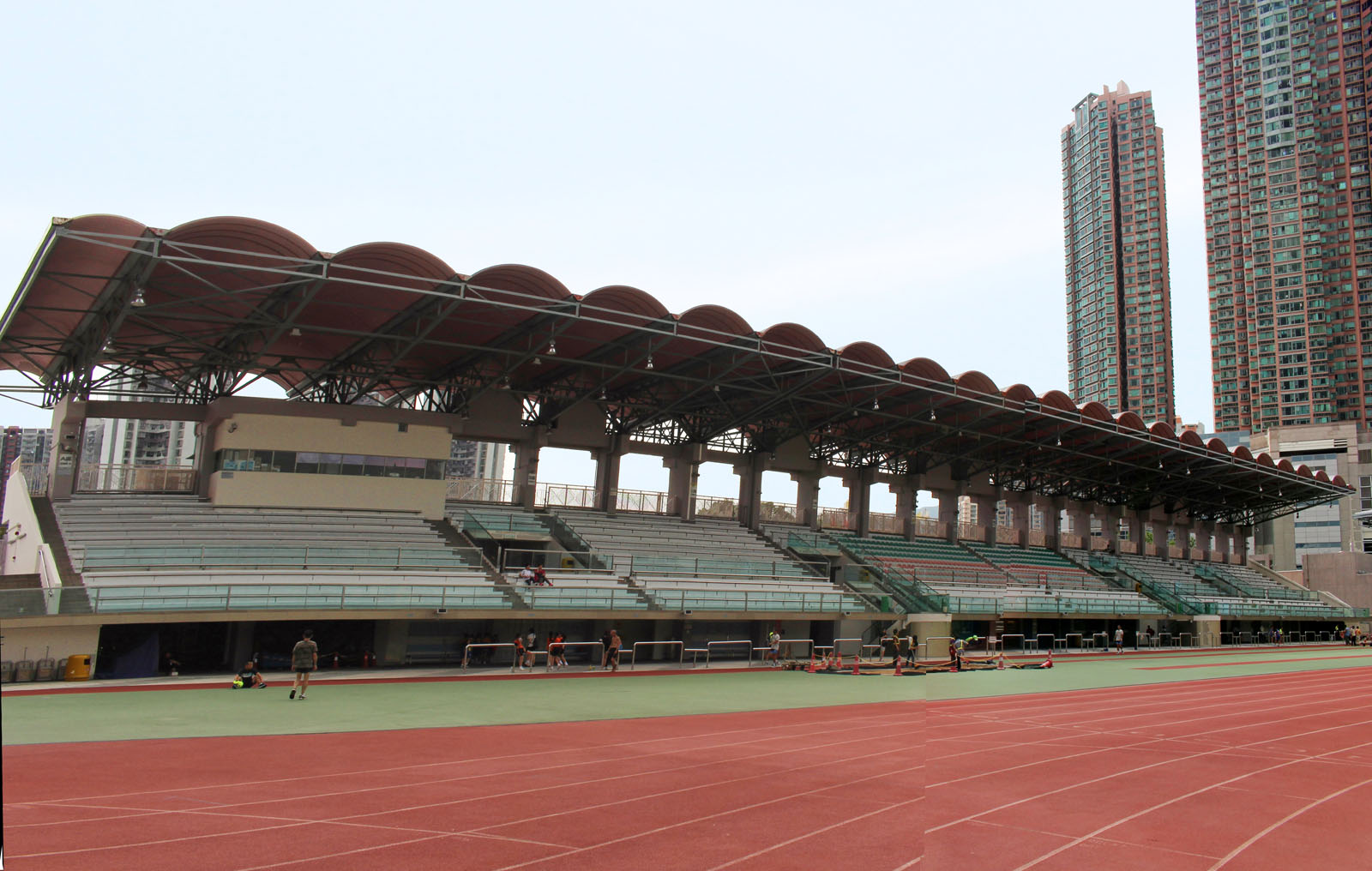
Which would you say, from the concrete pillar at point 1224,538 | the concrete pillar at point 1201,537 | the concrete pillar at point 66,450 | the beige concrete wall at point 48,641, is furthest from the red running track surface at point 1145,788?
the concrete pillar at point 1224,538

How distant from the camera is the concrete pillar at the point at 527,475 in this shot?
39094 mm

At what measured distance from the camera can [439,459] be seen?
34875 mm

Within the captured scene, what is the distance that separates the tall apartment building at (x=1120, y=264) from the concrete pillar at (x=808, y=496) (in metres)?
113

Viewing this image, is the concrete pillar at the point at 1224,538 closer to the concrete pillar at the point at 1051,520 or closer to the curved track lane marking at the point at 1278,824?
the concrete pillar at the point at 1051,520

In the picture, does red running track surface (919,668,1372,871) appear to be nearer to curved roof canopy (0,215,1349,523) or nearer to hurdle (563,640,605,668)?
hurdle (563,640,605,668)

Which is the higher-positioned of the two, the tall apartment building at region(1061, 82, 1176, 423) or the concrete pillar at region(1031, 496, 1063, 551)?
the tall apartment building at region(1061, 82, 1176, 423)

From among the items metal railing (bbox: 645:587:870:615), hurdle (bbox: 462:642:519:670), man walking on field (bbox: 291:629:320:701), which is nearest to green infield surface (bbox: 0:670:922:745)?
man walking on field (bbox: 291:629:320:701)

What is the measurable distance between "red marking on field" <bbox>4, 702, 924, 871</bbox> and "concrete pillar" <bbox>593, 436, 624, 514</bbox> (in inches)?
1026

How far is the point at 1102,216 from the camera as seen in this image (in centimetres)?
15388

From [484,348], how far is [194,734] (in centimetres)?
1873

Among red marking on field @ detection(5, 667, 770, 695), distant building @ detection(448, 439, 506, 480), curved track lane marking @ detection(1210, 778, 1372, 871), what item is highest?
distant building @ detection(448, 439, 506, 480)

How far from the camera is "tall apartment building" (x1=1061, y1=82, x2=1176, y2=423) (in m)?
148

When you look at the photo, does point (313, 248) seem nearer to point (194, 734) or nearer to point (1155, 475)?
point (194, 734)

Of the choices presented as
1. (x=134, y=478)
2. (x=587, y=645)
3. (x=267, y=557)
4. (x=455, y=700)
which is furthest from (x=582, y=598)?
(x=134, y=478)
